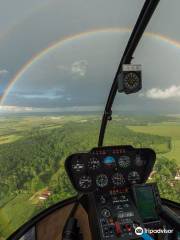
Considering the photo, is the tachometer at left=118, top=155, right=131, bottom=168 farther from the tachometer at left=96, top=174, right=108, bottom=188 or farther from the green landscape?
the green landscape

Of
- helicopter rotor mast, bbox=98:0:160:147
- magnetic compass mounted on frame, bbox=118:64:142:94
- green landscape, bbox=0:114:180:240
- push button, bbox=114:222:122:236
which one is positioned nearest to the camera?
push button, bbox=114:222:122:236

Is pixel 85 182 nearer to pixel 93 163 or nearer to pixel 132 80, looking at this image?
pixel 93 163

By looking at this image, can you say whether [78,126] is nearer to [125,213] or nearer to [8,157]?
[8,157]

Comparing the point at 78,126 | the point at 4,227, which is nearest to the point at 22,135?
the point at 78,126

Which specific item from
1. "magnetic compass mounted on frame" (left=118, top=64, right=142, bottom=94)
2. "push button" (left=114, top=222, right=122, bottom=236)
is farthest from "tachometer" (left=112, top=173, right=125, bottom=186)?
"magnetic compass mounted on frame" (left=118, top=64, right=142, bottom=94)

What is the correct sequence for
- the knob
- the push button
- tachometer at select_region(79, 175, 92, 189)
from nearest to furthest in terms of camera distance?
the push button < the knob < tachometer at select_region(79, 175, 92, 189)
